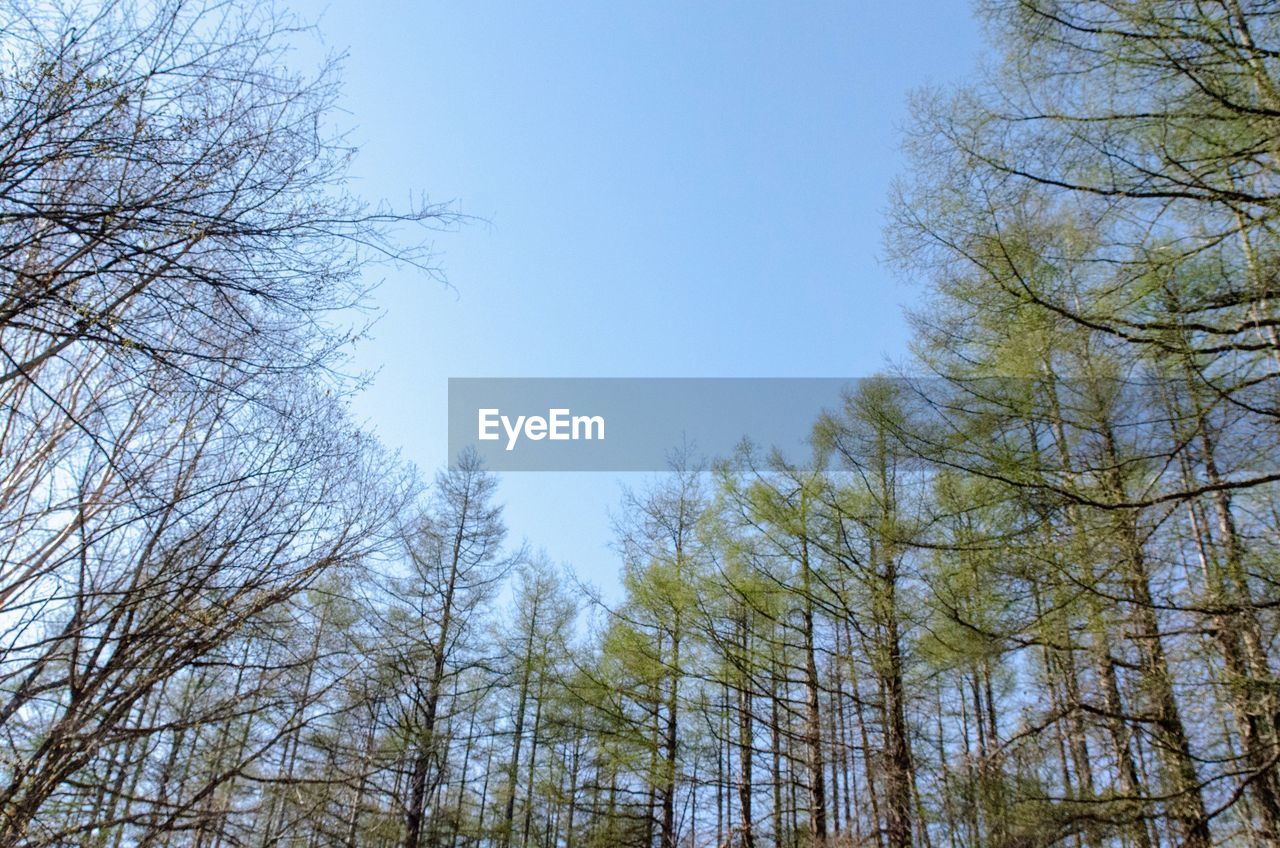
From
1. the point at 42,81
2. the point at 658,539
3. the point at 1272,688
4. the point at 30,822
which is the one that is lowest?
the point at 30,822

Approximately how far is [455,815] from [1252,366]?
16.5 metres

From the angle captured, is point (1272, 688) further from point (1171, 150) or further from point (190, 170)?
point (190, 170)

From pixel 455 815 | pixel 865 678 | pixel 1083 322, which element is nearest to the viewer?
pixel 1083 322

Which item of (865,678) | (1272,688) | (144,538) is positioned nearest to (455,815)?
(865,678)

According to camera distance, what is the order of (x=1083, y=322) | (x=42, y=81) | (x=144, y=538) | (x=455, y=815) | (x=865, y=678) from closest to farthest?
(x=42, y=81) → (x=1083, y=322) → (x=144, y=538) → (x=865, y=678) → (x=455, y=815)

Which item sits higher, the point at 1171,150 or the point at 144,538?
the point at 1171,150

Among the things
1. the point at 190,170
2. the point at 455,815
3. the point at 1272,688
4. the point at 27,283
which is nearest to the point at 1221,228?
the point at 1272,688

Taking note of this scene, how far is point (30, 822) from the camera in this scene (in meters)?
3.49

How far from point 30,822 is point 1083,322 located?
5.46 meters

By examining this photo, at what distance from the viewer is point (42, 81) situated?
210 cm

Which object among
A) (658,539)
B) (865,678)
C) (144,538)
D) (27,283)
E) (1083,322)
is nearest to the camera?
(27,283)

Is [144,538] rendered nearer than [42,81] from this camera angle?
No

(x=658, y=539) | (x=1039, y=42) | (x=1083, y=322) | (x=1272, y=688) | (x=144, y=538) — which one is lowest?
(x=1272, y=688)

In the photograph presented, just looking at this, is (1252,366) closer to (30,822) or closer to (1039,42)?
(1039,42)
